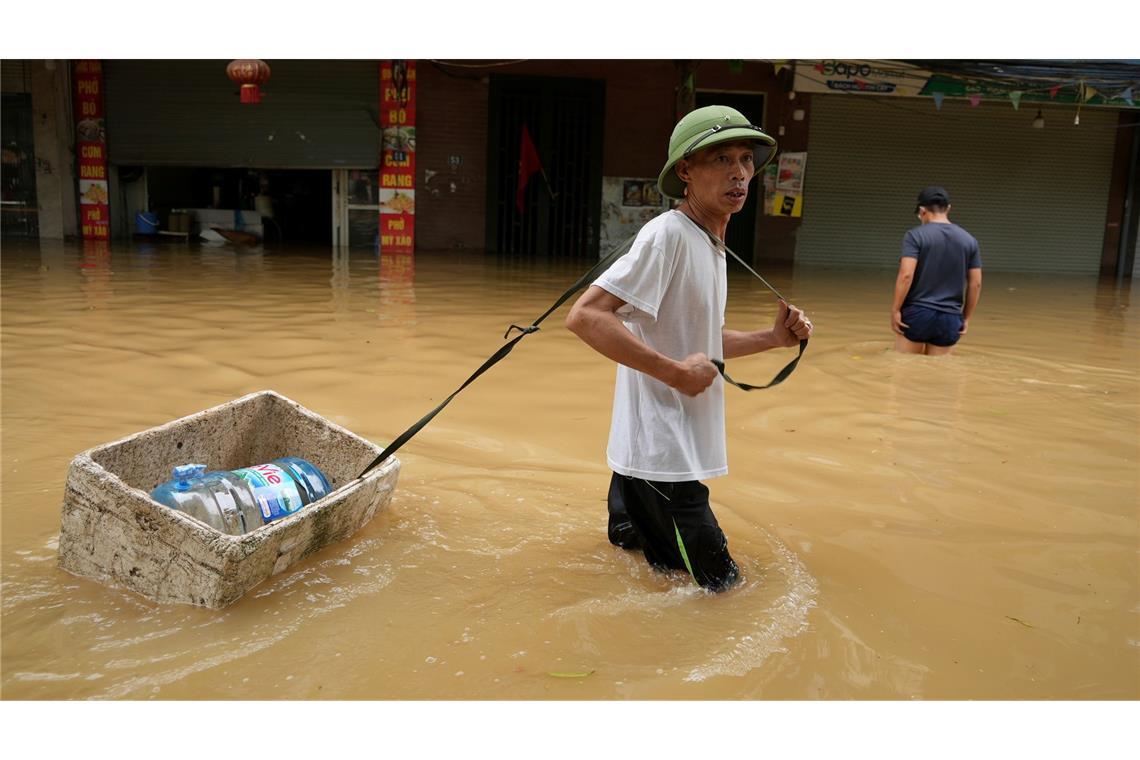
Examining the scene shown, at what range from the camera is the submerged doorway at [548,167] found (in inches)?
633

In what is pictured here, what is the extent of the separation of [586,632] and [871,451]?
2459 millimetres

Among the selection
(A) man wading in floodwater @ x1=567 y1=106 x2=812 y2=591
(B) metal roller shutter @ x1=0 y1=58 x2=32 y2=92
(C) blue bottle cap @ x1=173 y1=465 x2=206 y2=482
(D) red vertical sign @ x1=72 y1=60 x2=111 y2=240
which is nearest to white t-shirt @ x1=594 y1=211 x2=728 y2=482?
(A) man wading in floodwater @ x1=567 y1=106 x2=812 y2=591

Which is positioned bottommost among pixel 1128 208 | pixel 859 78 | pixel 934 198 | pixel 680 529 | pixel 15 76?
pixel 680 529

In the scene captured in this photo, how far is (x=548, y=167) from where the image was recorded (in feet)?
53.8

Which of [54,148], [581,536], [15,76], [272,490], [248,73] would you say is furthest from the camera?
[54,148]

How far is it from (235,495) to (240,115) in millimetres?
14380

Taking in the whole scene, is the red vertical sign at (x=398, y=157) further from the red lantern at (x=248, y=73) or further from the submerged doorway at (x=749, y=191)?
the submerged doorway at (x=749, y=191)

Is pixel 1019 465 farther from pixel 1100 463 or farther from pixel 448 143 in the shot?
pixel 448 143

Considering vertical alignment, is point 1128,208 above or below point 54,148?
below

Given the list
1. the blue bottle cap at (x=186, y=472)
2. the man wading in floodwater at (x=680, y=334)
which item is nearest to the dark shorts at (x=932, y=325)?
the man wading in floodwater at (x=680, y=334)

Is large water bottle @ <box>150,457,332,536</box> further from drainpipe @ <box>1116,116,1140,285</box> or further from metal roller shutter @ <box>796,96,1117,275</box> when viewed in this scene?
drainpipe @ <box>1116,116,1140,285</box>

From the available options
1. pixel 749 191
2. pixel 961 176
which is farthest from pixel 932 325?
pixel 961 176

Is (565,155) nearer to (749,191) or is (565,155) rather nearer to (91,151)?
(749,191)

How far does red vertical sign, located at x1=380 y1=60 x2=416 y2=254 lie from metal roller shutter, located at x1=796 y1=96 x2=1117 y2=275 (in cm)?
743
